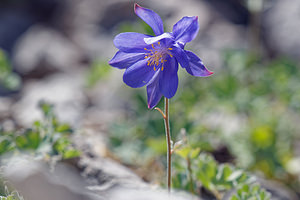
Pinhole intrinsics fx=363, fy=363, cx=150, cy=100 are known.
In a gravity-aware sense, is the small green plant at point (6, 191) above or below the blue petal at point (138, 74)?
below

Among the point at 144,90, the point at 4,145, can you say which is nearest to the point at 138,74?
the point at 4,145

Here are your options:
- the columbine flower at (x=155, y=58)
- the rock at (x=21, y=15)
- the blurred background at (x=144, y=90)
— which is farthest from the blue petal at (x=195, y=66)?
the rock at (x=21, y=15)

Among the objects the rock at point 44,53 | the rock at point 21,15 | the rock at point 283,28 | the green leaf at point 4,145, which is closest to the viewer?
the green leaf at point 4,145

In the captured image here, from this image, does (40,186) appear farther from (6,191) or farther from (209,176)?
(209,176)

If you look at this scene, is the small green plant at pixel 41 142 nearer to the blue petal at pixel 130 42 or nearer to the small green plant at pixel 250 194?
the blue petal at pixel 130 42

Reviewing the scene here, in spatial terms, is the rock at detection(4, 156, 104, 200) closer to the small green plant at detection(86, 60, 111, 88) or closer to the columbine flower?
the columbine flower

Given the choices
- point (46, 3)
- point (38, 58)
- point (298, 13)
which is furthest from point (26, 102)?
point (298, 13)

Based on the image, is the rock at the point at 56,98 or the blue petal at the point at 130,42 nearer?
the blue petal at the point at 130,42
